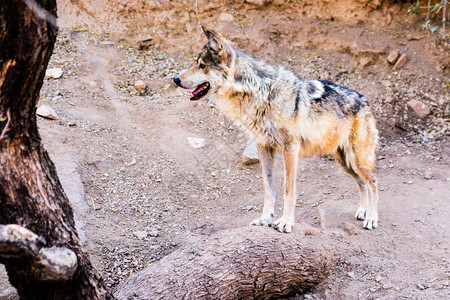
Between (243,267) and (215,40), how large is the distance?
2.47 meters

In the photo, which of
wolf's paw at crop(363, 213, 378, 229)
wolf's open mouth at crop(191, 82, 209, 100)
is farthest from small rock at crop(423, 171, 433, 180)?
wolf's open mouth at crop(191, 82, 209, 100)

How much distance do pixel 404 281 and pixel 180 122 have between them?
483cm

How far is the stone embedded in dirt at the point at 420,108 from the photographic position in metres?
7.70

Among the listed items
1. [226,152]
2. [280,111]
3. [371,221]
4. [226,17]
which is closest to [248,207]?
[226,152]

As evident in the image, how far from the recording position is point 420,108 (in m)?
7.74

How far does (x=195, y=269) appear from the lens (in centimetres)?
350

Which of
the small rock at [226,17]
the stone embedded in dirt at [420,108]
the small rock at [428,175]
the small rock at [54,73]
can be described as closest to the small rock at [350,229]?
the small rock at [428,175]

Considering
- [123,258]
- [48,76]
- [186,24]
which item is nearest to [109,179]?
[123,258]

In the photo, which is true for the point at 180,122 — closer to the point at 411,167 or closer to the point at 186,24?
the point at 186,24

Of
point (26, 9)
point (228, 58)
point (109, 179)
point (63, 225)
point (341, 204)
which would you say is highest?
point (26, 9)

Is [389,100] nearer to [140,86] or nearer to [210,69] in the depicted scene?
[210,69]

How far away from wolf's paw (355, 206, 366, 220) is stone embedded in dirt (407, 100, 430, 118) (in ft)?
11.0

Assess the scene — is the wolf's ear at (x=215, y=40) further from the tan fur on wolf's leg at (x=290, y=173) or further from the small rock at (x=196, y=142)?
the small rock at (x=196, y=142)

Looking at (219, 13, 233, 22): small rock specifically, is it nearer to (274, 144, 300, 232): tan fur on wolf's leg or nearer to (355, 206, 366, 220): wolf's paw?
(274, 144, 300, 232): tan fur on wolf's leg
